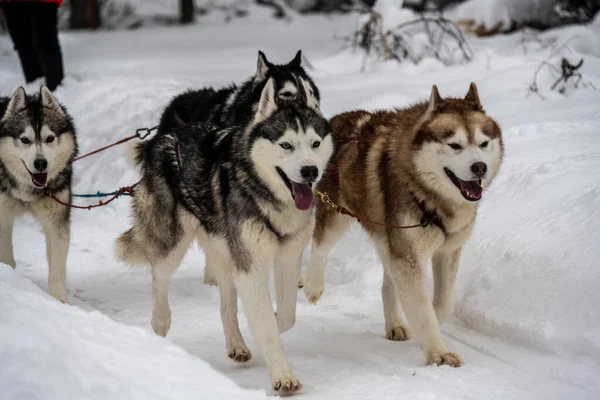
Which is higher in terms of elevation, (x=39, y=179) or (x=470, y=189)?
(x=470, y=189)

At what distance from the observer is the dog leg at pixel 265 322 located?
3.81 meters

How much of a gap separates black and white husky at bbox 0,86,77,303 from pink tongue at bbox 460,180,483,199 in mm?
2744

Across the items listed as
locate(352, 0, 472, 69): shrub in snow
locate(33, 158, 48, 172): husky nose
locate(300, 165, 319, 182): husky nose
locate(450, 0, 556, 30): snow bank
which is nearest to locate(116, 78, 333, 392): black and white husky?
locate(300, 165, 319, 182): husky nose

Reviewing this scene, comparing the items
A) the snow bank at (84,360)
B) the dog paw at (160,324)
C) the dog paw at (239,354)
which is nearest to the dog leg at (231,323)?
the dog paw at (239,354)

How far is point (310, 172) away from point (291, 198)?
282 mm

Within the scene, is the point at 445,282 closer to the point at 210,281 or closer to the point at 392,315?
the point at 392,315

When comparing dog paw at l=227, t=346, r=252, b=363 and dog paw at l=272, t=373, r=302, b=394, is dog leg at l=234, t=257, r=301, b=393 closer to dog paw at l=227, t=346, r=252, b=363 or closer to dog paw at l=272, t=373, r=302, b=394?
dog paw at l=272, t=373, r=302, b=394

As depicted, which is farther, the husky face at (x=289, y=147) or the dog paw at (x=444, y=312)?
the dog paw at (x=444, y=312)

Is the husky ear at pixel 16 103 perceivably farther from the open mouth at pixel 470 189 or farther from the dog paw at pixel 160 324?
the open mouth at pixel 470 189

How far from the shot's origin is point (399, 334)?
486 cm

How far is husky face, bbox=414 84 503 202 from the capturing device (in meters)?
4.11

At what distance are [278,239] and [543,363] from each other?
1.48m

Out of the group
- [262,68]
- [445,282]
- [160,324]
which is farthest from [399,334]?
[262,68]

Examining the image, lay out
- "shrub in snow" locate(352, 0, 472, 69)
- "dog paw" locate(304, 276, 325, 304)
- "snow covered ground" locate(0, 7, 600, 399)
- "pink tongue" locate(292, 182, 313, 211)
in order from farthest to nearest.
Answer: "shrub in snow" locate(352, 0, 472, 69) → "dog paw" locate(304, 276, 325, 304) → "pink tongue" locate(292, 182, 313, 211) → "snow covered ground" locate(0, 7, 600, 399)
